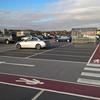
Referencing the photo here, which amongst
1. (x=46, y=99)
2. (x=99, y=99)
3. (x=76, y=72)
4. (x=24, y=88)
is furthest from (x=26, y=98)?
(x=76, y=72)

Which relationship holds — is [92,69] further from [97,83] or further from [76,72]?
[97,83]

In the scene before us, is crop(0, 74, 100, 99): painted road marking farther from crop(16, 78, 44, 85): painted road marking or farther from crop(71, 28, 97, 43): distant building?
crop(71, 28, 97, 43): distant building

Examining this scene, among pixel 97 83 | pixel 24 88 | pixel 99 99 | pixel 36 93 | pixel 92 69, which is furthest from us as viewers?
pixel 92 69

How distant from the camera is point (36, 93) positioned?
9.91 m

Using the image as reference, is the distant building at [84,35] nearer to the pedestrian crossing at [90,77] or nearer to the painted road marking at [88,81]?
the pedestrian crossing at [90,77]

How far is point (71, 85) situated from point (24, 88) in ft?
6.92

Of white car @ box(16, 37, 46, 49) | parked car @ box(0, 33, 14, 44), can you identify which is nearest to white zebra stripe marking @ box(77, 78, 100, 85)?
white car @ box(16, 37, 46, 49)

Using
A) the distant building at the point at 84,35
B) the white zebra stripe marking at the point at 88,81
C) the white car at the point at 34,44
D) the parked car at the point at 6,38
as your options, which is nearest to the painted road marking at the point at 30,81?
the white zebra stripe marking at the point at 88,81

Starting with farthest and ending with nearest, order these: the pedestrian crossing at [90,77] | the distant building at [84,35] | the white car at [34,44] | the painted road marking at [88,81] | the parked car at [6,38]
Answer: the parked car at [6,38] < the distant building at [84,35] < the white car at [34,44] < the pedestrian crossing at [90,77] < the painted road marking at [88,81]

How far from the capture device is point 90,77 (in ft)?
43.4

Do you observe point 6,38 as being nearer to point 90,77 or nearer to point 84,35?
point 84,35

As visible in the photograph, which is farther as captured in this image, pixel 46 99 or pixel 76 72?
pixel 76 72

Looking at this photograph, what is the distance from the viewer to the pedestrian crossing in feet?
39.5

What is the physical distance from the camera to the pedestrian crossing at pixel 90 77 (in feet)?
39.5
